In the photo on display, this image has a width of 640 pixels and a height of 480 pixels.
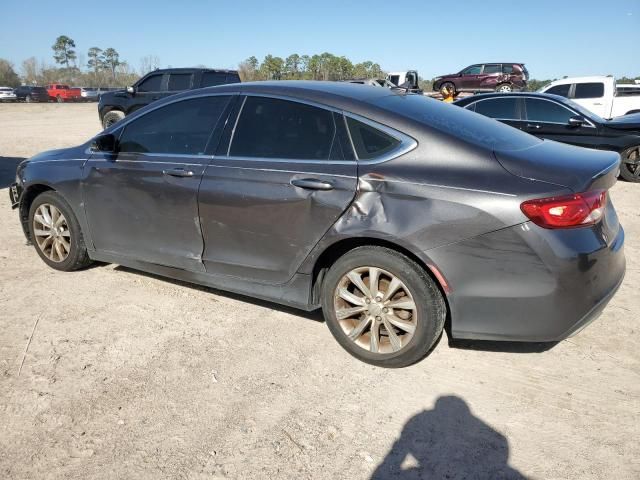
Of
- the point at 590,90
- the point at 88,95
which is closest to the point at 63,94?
the point at 88,95

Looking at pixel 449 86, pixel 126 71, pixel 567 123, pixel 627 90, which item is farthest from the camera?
pixel 126 71

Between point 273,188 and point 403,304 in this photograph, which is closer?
point 403,304

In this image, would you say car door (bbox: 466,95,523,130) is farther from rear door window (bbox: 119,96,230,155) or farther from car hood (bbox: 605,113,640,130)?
rear door window (bbox: 119,96,230,155)

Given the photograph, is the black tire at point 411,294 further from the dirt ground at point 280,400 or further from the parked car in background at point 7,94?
the parked car in background at point 7,94

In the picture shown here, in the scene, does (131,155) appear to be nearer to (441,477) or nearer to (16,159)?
(441,477)

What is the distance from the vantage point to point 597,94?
14.5m

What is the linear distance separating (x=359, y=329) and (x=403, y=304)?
0.35m

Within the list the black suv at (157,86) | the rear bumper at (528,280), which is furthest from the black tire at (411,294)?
the black suv at (157,86)

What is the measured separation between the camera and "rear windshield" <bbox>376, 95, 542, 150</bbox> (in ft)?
10.1

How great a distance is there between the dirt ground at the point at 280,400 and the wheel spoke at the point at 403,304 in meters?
0.43

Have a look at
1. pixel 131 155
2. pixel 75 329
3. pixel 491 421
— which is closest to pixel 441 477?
pixel 491 421

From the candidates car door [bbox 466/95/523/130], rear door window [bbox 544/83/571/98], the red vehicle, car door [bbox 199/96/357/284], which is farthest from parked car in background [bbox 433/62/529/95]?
the red vehicle

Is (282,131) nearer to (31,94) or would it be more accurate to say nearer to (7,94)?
(7,94)

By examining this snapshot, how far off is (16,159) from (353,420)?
37.2 feet
